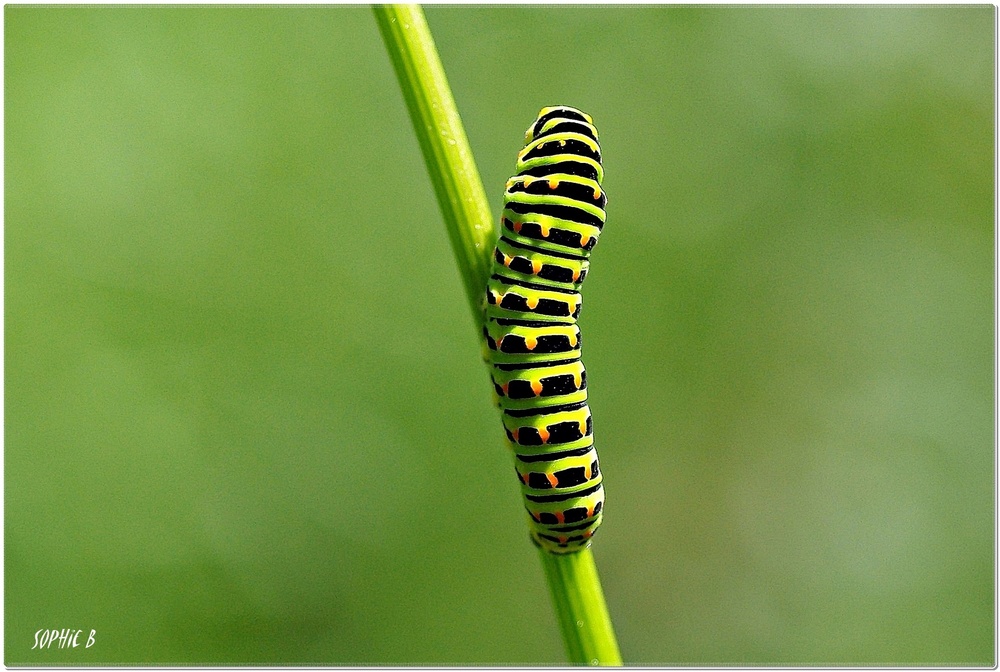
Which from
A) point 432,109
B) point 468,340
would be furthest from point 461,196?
point 468,340

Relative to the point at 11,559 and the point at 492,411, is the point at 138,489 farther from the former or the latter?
the point at 492,411

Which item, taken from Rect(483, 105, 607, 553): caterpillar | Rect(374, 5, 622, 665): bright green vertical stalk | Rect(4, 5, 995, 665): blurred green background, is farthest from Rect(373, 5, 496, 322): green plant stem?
Rect(4, 5, 995, 665): blurred green background

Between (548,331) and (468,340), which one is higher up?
(468,340)

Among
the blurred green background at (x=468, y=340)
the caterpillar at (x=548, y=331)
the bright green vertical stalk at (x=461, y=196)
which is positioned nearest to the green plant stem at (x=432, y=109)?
the bright green vertical stalk at (x=461, y=196)

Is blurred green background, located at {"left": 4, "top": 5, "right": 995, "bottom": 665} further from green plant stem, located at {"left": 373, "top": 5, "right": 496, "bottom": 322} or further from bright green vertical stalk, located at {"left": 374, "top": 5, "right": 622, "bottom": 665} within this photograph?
green plant stem, located at {"left": 373, "top": 5, "right": 496, "bottom": 322}

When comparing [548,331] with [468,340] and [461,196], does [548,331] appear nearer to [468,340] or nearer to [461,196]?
[461,196]

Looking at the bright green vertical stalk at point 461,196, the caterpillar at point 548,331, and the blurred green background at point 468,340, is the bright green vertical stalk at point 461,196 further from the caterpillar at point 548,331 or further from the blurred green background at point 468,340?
the blurred green background at point 468,340

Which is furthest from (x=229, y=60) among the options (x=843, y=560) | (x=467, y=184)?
(x=843, y=560)
